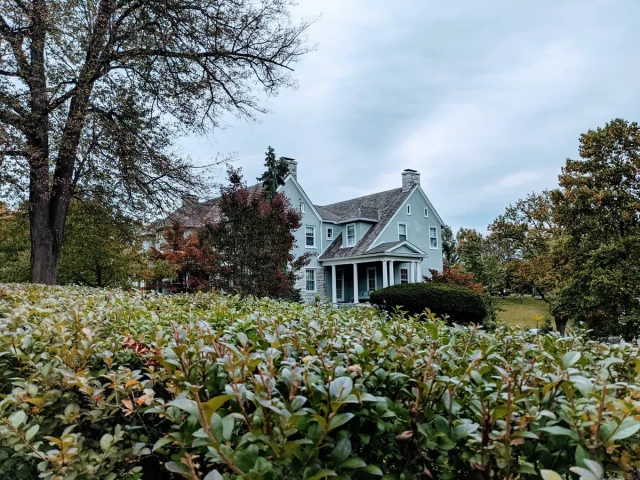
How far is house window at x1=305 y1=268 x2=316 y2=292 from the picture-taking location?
28.3 m

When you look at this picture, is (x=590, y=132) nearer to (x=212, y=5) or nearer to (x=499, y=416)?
(x=212, y=5)

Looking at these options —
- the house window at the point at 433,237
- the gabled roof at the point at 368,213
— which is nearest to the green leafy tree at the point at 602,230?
the gabled roof at the point at 368,213

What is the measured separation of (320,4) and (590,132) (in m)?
10.6

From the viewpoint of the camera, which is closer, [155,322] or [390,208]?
[155,322]

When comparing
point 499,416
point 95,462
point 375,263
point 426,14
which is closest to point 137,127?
point 426,14

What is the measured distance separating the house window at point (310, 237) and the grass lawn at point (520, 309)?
11611 millimetres

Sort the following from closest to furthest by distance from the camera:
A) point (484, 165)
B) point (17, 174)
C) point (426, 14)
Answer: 1. point (426, 14)
2. point (17, 174)
3. point (484, 165)

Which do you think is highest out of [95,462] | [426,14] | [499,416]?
[426,14]

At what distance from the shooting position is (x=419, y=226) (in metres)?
29.4

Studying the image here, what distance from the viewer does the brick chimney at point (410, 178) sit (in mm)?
28922

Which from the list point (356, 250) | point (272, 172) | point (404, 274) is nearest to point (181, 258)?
point (272, 172)

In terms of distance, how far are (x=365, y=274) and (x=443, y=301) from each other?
12.2 m

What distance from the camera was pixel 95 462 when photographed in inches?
62.0

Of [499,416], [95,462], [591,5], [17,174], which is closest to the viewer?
[499,416]
